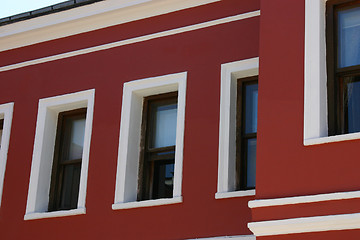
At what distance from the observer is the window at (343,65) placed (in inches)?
346

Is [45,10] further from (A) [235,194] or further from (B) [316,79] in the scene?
(B) [316,79]

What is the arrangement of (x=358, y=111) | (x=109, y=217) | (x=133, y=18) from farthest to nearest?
(x=133, y=18), (x=109, y=217), (x=358, y=111)

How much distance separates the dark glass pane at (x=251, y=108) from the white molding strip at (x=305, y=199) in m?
2.39

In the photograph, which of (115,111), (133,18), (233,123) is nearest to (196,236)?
(233,123)

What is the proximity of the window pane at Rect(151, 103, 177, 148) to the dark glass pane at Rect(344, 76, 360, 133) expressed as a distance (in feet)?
11.1

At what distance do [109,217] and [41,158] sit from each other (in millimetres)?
1735

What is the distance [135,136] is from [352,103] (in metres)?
3.89

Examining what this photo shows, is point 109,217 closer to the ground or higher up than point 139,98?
closer to the ground

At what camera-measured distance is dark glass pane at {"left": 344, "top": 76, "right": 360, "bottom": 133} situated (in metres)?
8.77

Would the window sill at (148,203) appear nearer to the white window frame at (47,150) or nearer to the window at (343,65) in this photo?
the white window frame at (47,150)

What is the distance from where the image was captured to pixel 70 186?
12.3m

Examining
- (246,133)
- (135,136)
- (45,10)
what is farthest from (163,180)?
(45,10)

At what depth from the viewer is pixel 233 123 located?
10.9m

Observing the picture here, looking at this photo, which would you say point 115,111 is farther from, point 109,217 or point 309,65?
point 309,65
